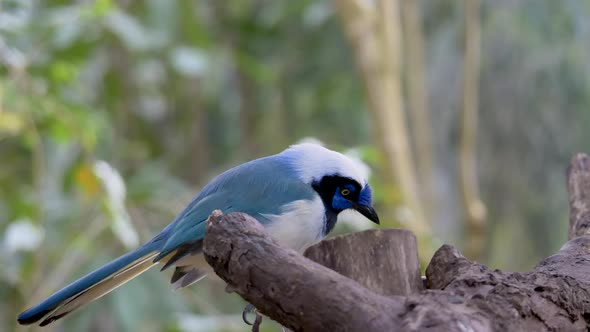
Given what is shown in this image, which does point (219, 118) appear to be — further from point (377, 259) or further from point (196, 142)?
point (377, 259)

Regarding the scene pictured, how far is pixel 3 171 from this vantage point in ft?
14.9

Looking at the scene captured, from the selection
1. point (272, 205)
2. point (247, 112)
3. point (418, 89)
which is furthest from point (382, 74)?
point (272, 205)

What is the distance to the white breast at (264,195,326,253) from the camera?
85.0 inches

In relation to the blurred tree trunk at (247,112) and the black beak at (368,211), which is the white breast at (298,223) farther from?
the blurred tree trunk at (247,112)

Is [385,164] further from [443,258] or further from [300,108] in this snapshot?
[443,258]

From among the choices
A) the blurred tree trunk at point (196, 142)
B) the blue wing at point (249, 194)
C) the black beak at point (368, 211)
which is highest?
the blue wing at point (249, 194)

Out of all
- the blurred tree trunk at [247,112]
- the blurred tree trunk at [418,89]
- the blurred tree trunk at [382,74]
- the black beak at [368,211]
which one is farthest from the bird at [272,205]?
the blurred tree trunk at [247,112]

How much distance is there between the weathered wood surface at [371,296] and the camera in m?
1.41

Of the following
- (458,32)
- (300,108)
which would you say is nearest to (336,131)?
(300,108)

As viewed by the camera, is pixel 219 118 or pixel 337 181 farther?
pixel 219 118

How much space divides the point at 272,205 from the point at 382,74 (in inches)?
89.8

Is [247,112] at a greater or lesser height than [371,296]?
lesser

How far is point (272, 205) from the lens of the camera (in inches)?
86.6

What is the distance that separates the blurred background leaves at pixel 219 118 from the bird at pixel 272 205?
3.39 ft
